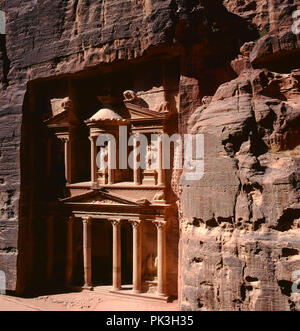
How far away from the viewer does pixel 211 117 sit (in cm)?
744

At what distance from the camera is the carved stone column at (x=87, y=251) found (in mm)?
12523

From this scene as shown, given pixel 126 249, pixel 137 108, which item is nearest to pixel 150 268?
pixel 126 249

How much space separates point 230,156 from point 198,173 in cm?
83

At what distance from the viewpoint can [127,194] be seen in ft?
40.0

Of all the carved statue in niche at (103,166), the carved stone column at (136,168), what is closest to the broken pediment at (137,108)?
the carved stone column at (136,168)

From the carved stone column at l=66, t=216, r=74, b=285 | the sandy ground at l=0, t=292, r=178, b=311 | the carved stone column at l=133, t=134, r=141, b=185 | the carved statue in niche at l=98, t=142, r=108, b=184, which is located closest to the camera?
the sandy ground at l=0, t=292, r=178, b=311

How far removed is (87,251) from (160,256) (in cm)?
319

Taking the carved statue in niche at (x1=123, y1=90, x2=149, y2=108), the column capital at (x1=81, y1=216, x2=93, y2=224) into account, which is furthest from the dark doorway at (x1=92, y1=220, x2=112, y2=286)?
the carved statue in niche at (x1=123, y1=90, x2=149, y2=108)

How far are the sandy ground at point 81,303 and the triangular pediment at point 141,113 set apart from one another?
6714 millimetres

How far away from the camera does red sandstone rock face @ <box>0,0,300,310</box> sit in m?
6.29

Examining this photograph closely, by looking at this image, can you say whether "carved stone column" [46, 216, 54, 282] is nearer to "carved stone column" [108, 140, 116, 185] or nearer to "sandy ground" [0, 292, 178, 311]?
"sandy ground" [0, 292, 178, 311]

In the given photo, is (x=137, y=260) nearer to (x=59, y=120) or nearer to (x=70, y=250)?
(x=70, y=250)

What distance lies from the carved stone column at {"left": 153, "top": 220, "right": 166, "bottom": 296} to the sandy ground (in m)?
0.53

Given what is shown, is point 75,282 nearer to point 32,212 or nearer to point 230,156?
point 32,212
